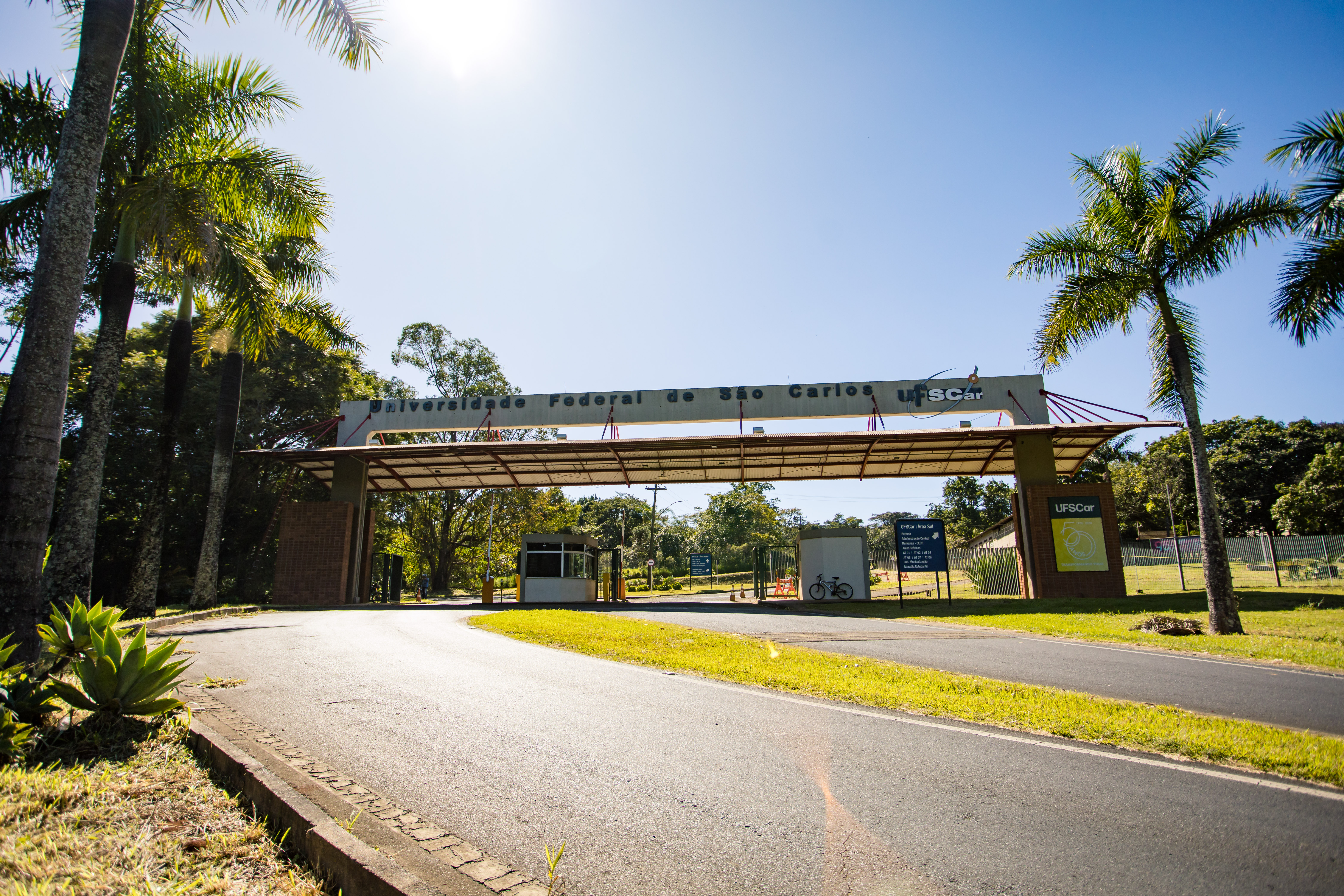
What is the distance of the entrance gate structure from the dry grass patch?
18526 mm

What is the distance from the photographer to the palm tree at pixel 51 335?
5164 millimetres

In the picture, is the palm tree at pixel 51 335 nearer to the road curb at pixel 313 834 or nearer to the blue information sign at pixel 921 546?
the road curb at pixel 313 834

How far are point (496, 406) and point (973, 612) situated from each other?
55.6 feet

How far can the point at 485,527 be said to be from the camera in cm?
4097

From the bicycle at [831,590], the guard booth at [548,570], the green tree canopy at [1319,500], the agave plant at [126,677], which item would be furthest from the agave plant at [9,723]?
the green tree canopy at [1319,500]

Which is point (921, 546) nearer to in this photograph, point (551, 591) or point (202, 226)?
point (551, 591)

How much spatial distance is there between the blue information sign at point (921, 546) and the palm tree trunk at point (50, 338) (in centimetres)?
1871

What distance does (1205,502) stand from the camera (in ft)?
42.3

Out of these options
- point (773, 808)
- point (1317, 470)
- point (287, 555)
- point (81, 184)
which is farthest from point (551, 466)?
point (1317, 470)

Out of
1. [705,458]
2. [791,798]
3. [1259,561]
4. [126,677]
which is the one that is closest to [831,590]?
[705,458]

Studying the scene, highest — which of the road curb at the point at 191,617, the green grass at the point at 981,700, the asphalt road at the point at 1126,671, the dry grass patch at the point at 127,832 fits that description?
the road curb at the point at 191,617

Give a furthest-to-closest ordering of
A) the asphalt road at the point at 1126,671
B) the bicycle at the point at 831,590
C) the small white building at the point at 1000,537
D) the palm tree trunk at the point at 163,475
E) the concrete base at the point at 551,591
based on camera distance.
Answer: the small white building at the point at 1000,537 → the concrete base at the point at 551,591 → the bicycle at the point at 831,590 → the palm tree trunk at the point at 163,475 → the asphalt road at the point at 1126,671

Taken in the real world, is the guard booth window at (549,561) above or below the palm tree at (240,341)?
below

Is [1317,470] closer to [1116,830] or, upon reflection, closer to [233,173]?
[1116,830]
